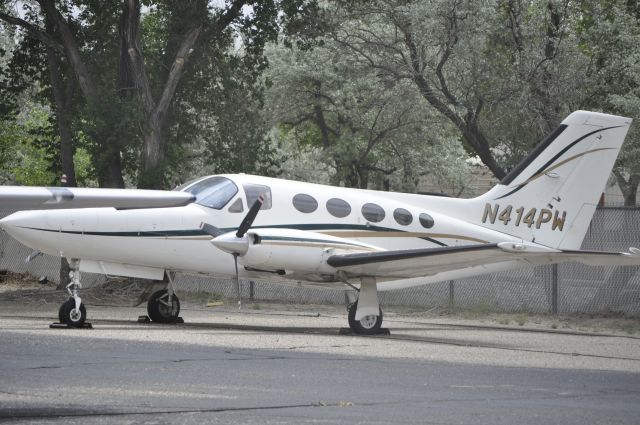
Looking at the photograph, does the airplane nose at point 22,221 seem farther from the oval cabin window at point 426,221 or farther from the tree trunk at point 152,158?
the tree trunk at point 152,158

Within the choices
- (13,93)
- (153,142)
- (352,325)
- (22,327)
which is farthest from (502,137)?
(22,327)

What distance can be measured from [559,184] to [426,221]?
10.3ft

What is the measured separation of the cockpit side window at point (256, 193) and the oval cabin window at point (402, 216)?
97.5 inches

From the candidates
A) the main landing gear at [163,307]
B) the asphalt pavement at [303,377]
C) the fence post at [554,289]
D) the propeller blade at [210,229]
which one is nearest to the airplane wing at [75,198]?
the asphalt pavement at [303,377]

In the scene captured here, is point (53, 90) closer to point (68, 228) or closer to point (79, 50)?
point (79, 50)

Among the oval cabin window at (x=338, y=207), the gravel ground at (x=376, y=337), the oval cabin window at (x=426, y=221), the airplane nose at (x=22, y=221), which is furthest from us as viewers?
the oval cabin window at (x=426, y=221)

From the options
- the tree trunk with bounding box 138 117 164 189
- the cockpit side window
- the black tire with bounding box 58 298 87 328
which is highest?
the tree trunk with bounding box 138 117 164 189

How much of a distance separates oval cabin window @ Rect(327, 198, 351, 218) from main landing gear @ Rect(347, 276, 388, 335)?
1.23 meters

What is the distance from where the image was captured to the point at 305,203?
19078 mm

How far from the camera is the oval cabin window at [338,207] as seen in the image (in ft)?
63.3

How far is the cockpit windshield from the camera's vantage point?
18719 mm

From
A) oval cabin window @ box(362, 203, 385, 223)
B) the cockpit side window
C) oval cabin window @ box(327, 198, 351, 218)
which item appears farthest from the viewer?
oval cabin window @ box(362, 203, 385, 223)

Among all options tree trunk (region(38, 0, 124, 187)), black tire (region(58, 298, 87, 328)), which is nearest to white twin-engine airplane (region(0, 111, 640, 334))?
black tire (region(58, 298, 87, 328))

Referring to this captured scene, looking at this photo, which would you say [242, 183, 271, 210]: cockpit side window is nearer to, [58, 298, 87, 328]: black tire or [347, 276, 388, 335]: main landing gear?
[347, 276, 388, 335]: main landing gear
